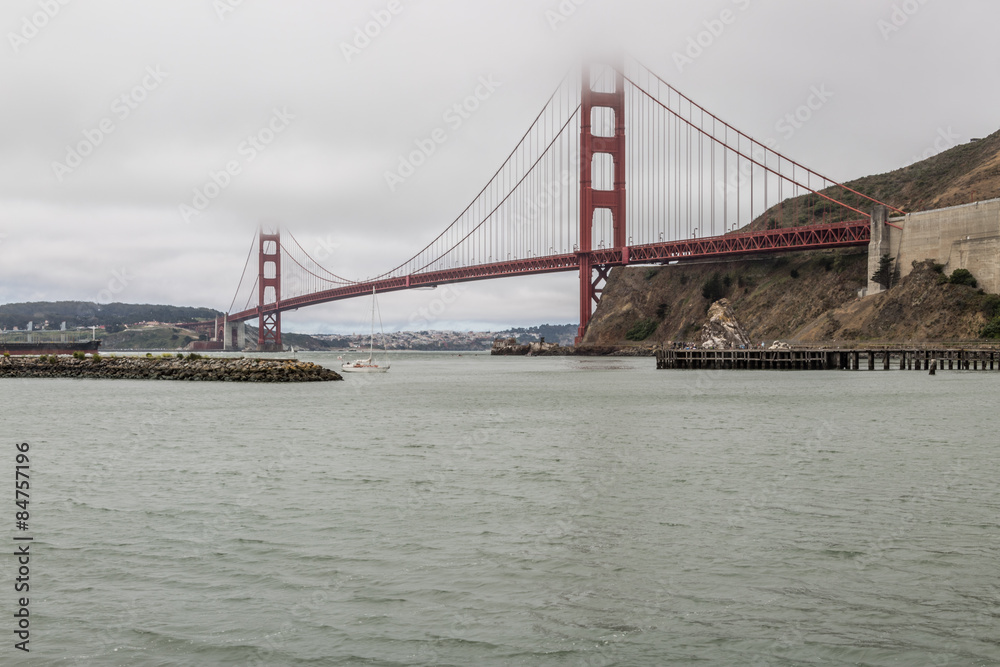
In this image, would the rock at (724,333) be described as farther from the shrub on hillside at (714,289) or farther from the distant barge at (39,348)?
the distant barge at (39,348)

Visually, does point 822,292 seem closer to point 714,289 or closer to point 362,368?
point 714,289

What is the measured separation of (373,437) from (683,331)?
8830 centimetres

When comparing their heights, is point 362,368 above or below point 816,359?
below

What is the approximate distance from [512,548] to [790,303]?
9151cm

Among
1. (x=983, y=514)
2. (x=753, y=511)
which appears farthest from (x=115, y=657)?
(x=983, y=514)

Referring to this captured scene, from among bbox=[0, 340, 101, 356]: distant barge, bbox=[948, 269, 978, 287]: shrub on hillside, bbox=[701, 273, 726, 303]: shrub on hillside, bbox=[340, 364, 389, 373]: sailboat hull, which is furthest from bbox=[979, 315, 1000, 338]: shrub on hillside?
bbox=[0, 340, 101, 356]: distant barge

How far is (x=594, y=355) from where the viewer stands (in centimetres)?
11812

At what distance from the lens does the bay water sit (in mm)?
8289

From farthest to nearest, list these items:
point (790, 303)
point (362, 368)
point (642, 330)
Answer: point (642, 330)
point (790, 303)
point (362, 368)

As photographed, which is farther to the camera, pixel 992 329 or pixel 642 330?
pixel 642 330

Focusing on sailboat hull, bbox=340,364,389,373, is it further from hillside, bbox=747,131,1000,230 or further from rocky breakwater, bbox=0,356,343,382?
hillside, bbox=747,131,1000,230

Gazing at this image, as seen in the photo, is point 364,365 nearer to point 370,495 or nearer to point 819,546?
point 370,495

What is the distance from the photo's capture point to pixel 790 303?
9775cm

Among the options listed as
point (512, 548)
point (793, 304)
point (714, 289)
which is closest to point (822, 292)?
point (793, 304)
